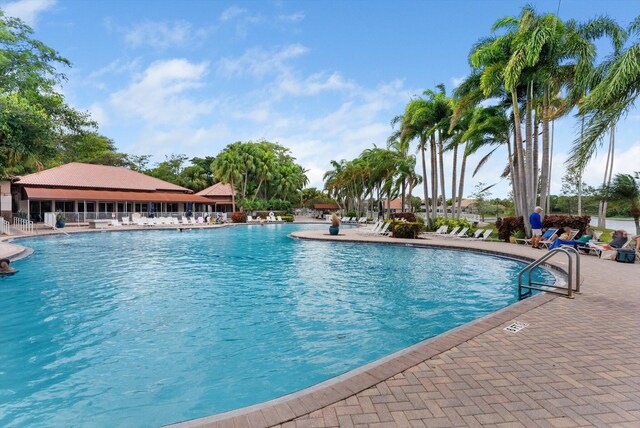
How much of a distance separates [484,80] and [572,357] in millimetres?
16972

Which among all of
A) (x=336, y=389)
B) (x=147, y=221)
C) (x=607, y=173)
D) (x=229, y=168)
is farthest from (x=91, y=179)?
(x=607, y=173)

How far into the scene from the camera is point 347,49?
21938 millimetres

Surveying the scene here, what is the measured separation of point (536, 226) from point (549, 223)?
2.93 m

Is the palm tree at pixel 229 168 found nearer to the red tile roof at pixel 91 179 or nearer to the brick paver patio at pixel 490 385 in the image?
the red tile roof at pixel 91 179

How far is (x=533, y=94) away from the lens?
18344 millimetres

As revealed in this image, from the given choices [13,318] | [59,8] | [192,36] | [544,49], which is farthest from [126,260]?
[544,49]

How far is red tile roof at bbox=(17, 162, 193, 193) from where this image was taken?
32.3m

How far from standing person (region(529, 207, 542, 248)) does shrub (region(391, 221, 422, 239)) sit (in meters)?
6.20

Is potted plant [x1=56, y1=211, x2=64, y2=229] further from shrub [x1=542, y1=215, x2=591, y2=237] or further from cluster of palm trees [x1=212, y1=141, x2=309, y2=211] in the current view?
shrub [x1=542, y1=215, x2=591, y2=237]

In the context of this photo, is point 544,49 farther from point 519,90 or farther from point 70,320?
point 70,320

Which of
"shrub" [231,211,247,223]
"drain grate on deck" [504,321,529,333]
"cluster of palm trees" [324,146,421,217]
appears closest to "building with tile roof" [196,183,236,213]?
"shrub" [231,211,247,223]

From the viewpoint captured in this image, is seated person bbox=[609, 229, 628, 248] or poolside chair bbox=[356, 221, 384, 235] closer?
seated person bbox=[609, 229, 628, 248]

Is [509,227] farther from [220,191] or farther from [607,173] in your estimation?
[220,191]

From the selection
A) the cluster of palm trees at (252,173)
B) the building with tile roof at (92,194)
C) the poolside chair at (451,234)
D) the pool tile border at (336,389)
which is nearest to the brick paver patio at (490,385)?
the pool tile border at (336,389)
